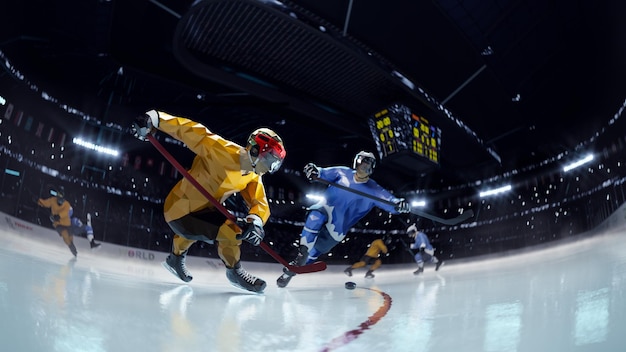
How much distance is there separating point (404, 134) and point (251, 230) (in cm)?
274

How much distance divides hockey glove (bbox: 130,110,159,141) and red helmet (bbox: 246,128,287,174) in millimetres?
508

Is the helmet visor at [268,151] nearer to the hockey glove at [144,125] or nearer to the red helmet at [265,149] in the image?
the red helmet at [265,149]

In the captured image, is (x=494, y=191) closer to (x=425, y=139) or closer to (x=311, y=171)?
(x=425, y=139)

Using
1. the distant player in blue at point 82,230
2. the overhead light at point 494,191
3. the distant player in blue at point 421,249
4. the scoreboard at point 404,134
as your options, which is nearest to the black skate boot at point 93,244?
the distant player in blue at point 82,230

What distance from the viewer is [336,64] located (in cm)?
392

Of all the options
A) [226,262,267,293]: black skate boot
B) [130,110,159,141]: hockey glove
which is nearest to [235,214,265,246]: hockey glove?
[226,262,267,293]: black skate boot

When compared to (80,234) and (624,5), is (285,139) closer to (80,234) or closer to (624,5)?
(80,234)

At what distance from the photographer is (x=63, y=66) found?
3.39 metres

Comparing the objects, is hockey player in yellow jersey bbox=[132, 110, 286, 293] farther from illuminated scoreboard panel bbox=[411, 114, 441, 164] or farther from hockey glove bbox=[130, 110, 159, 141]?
illuminated scoreboard panel bbox=[411, 114, 441, 164]

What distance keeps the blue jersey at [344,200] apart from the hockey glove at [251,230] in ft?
3.78

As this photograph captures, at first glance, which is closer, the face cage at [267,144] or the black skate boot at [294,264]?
the face cage at [267,144]

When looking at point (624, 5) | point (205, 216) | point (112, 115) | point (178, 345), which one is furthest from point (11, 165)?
point (624, 5)

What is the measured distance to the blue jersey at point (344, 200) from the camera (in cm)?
290

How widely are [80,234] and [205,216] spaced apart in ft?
8.53
